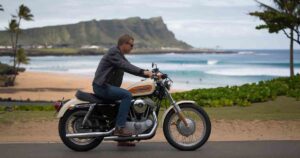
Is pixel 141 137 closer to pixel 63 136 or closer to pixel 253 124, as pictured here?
pixel 63 136

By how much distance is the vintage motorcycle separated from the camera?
303 inches

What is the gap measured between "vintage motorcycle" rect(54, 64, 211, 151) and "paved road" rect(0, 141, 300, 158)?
18 centimetres

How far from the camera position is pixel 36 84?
46.1 m

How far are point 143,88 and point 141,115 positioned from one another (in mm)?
391

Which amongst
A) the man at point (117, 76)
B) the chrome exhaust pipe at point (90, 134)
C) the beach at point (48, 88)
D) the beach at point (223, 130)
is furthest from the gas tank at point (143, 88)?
the beach at point (48, 88)

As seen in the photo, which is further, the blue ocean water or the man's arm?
the blue ocean water

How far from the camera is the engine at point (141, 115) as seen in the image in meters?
7.66

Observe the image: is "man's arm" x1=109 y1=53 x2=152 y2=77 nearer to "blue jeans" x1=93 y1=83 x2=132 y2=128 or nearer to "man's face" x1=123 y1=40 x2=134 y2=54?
"man's face" x1=123 y1=40 x2=134 y2=54

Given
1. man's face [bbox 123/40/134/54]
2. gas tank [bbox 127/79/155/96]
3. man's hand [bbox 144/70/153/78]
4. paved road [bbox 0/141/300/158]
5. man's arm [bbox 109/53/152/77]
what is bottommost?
paved road [bbox 0/141/300/158]

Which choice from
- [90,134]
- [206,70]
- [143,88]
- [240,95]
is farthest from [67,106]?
[206,70]

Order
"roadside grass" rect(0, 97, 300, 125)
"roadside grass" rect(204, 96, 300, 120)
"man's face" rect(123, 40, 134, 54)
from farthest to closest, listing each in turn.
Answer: "roadside grass" rect(204, 96, 300, 120)
"roadside grass" rect(0, 97, 300, 125)
"man's face" rect(123, 40, 134, 54)

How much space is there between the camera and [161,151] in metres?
7.72

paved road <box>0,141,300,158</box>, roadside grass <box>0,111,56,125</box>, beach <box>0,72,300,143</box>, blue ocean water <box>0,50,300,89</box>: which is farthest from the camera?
blue ocean water <box>0,50,300,89</box>

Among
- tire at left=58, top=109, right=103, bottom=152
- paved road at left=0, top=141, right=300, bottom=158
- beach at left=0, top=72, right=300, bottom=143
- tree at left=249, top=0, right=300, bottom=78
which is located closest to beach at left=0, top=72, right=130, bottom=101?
tree at left=249, top=0, right=300, bottom=78
